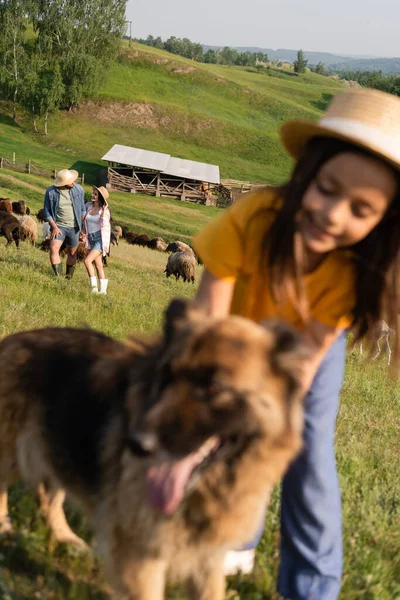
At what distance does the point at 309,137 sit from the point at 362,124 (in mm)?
329

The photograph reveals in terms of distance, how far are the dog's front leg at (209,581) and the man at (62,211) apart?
10.4 metres

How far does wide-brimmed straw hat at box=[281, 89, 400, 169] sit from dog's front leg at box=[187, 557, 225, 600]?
7.30ft

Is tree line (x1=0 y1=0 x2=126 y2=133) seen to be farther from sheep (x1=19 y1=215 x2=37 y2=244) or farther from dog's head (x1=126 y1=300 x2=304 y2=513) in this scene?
dog's head (x1=126 y1=300 x2=304 y2=513)

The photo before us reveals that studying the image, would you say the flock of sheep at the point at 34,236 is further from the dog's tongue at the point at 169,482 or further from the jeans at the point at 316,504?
the dog's tongue at the point at 169,482

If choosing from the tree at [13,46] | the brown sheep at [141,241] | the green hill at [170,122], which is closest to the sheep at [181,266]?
the brown sheep at [141,241]

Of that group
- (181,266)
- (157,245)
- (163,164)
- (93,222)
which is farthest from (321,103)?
(93,222)

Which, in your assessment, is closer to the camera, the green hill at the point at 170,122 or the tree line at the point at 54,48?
the tree line at the point at 54,48

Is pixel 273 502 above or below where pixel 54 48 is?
below

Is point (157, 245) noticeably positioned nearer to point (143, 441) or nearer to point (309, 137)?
point (309, 137)

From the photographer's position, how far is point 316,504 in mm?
3186

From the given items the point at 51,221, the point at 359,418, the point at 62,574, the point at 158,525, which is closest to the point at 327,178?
the point at 158,525

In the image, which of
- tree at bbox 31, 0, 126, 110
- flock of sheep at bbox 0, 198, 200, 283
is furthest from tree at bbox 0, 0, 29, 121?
flock of sheep at bbox 0, 198, 200, 283

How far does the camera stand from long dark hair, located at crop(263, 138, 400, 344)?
2.67m

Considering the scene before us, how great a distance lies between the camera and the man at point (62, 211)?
12.5 m
